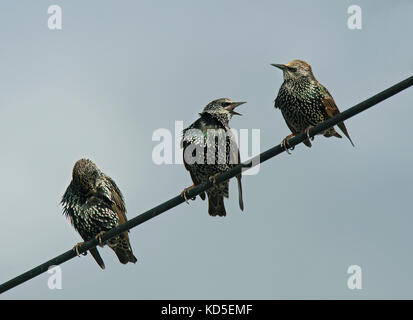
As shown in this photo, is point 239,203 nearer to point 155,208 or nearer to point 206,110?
point 206,110

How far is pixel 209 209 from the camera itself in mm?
8875

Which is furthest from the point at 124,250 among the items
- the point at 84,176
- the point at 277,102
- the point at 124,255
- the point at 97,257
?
the point at 277,102

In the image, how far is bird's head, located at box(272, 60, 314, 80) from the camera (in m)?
8.78

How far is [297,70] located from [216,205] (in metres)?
1.65

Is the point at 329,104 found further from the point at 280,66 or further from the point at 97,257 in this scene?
the point at 97,257

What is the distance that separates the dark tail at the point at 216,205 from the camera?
8.82m

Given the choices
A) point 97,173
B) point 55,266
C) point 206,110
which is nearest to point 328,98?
point 206,110

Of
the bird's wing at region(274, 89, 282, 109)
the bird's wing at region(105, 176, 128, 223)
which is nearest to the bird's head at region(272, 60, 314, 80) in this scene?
the bird's wing at region(274, 89, 282, 109)

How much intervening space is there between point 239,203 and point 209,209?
35.6 inches

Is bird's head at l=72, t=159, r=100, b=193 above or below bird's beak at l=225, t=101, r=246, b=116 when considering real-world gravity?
below

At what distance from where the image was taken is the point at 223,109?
27.9 feet

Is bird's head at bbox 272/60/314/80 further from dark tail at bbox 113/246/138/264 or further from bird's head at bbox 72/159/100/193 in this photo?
dark tail at bbox 113/246/138/264

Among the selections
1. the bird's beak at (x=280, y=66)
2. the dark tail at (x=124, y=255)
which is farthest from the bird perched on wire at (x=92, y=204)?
the bird's beak at (x=280, y=66)

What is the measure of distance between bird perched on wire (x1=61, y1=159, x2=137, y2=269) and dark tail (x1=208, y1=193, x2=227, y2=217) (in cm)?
98
